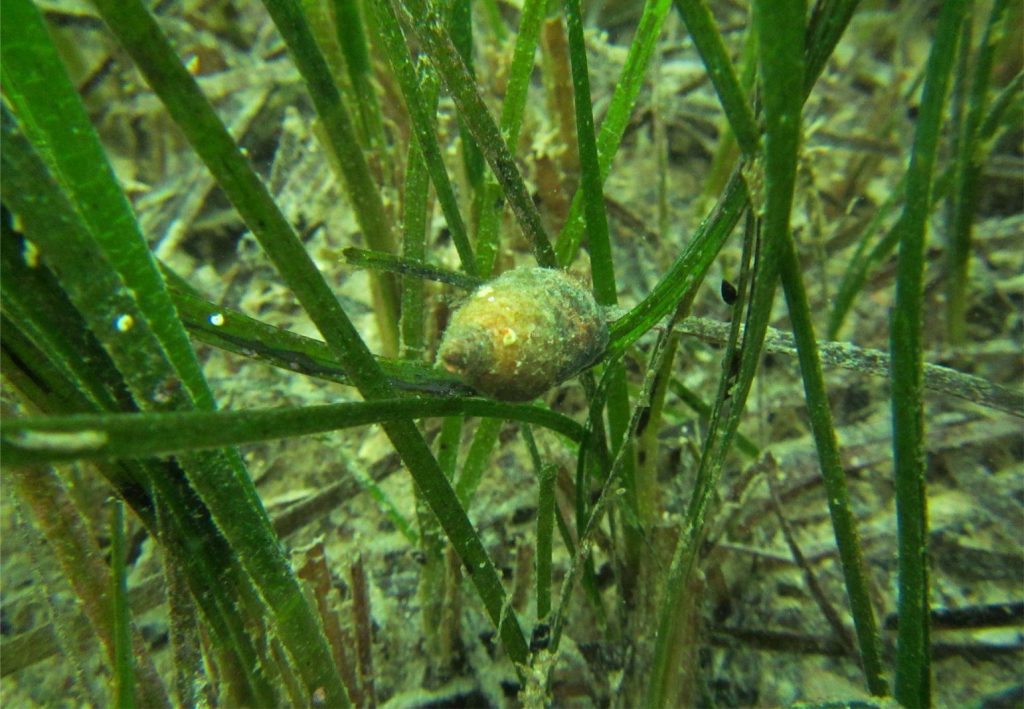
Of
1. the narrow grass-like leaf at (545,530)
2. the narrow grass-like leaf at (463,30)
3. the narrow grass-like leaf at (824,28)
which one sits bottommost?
the narrow grass-like leaf at (545,530)

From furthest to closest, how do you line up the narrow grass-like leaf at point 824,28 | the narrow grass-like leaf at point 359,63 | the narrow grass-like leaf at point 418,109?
the narrow grass-like leaf at point 359,63 → the narrow grass-like leaf at point 418,109 → the narrow grass-like leaf at point 824,28

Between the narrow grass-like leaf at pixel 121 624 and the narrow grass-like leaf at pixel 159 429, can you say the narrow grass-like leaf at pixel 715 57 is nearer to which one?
the narrow grass-like leaf at pixel 159 429

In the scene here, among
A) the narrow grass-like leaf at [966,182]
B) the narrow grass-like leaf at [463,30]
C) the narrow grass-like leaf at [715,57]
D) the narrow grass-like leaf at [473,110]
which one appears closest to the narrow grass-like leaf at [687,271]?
the narrow grass-like leaf at [715,57]

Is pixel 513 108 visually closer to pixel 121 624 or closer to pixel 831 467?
pixel 831 467

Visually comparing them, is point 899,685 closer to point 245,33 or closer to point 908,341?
point 908,341

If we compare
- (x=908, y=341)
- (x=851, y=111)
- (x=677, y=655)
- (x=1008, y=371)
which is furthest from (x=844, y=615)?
(x=851, y=111)

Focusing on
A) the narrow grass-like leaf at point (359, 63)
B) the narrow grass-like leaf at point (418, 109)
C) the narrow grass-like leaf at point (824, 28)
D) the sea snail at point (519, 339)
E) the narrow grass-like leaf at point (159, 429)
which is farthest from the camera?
the narrow grass-like leaf at point (359, 63)

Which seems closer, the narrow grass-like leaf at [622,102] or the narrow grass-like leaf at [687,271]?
the narrow grass-like leaf at [687,271]

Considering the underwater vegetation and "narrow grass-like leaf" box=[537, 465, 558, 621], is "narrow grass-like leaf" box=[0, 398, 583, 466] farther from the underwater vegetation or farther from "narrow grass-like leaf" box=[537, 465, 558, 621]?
"narrow grass-like leaf" box=[537, 465, 558, 621]
